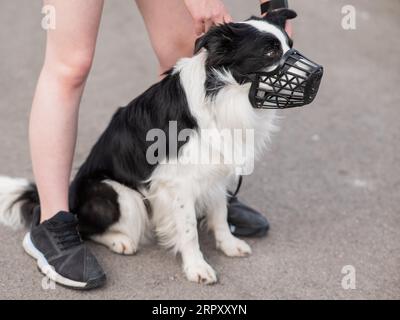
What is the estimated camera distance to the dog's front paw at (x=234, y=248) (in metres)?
3.34

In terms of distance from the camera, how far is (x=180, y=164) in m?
3.02

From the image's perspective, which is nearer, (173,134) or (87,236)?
(173,134)

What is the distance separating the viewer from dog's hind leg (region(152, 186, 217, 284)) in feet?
10.1

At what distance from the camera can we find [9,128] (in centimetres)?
462

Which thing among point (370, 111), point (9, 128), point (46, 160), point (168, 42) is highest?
point (168, 42)

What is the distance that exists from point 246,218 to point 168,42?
3.55 feet

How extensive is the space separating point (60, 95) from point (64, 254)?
78 cm

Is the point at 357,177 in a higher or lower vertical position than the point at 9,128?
lower

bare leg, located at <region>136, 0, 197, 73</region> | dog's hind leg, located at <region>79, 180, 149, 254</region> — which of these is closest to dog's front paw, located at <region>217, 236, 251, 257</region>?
dog's hind leg, located at <region>79, 180, 149, 254</region>

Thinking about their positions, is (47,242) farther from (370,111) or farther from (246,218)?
(370,111)

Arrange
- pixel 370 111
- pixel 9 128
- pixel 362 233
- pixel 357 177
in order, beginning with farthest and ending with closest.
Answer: pixel 370 111 → pixel 9 128 → pixel 357 177 → pixel 362 233

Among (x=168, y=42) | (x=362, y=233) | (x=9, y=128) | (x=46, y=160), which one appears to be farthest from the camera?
(x=9, y=128)

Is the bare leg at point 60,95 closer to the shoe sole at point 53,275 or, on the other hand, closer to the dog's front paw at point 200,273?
the shoe sole at point 53,275
